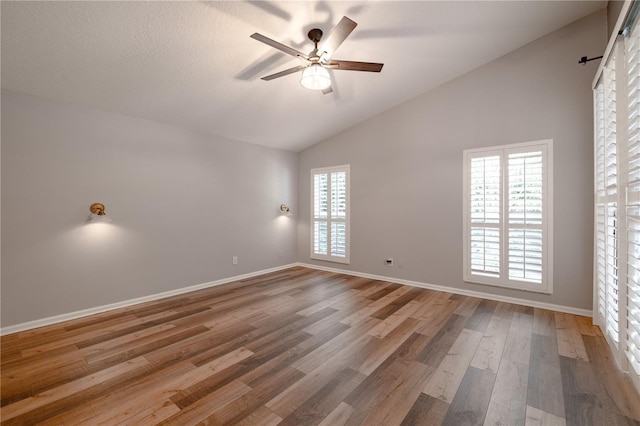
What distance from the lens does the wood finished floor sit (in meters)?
1.75

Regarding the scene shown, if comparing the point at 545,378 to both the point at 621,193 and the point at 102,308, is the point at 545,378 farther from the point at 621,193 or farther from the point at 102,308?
the point at 102,308

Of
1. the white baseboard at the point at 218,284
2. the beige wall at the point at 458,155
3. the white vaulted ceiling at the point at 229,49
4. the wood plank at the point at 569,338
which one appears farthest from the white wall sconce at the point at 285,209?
the wood plank at the point at 569,338

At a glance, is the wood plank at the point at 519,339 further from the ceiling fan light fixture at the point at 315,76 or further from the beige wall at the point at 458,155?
the ceiling fan light fixture at the point at 315,76

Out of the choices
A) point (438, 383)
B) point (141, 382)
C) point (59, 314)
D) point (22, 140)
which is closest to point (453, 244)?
point (438, 383)

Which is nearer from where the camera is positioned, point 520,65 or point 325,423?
point 325,423

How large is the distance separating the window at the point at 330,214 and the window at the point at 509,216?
86.4 inches

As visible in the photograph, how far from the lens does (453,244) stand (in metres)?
4.20

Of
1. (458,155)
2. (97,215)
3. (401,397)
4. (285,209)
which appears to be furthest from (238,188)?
(401,397)

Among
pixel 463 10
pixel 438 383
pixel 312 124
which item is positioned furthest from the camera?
pixel 312 124

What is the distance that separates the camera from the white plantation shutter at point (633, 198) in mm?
1776

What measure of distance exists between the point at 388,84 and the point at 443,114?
3.38 feet

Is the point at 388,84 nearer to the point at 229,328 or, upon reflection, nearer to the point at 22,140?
the point at 229,328

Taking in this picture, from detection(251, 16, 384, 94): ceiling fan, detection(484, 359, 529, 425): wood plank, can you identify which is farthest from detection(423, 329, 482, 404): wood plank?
detection(251, 16, 384, 94): ceiling fan

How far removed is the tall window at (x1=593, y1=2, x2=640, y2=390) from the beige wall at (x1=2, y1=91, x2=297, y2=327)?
15.8 ft
